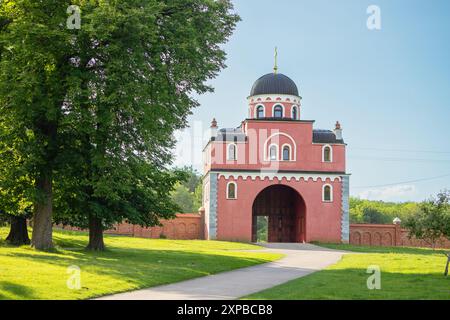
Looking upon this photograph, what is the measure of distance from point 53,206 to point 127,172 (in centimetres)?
615

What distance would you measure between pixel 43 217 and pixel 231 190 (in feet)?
93.7

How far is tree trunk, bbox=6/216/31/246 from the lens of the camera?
31094 mm

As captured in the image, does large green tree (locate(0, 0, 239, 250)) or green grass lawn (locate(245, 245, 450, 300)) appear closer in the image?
green grass lawn (locate(245, 245, 450, 300))

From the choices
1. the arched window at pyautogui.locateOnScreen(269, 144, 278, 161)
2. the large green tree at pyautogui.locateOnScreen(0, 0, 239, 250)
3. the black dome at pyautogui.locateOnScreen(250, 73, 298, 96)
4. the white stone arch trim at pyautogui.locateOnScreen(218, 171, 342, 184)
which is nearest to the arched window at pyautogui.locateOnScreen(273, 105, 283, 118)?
the black dome at pyautogui.locateOnScreen(250, 73, 298, 96)

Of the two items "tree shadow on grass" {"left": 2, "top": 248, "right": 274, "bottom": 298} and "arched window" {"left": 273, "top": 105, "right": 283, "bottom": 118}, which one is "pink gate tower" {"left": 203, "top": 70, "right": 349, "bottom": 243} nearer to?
"arched window" {"left": 273, "top": 105, "right": 283, "bottom": 118}

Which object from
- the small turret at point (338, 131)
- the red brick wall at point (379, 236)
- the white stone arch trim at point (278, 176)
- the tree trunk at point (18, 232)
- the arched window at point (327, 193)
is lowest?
the red brick wall at point (379, 236)

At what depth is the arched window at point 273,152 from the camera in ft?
180

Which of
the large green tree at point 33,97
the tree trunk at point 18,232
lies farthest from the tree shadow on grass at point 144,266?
the tree trunk at point 18,232

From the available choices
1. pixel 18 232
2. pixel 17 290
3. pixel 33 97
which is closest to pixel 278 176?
pixel 18 232

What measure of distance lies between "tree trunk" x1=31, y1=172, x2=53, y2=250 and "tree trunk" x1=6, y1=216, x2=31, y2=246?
13.6ft

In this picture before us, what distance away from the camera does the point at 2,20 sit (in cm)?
2652

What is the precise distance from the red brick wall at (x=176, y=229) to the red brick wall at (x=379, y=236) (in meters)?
14.1

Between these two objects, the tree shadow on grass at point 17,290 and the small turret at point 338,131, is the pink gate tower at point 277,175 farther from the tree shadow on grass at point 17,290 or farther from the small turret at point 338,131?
the tree shadow on grass at point 17,290
